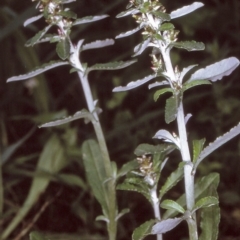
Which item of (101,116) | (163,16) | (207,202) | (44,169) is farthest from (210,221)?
(101,116)

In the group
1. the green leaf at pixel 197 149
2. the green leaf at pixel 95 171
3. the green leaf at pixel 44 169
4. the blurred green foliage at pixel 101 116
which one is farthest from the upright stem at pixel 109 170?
the green leaf at pixel 44 169

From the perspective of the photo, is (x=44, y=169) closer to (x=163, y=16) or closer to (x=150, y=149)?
(x=150, y=149)

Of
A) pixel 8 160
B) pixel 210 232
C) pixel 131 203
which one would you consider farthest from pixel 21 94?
pixel 210 232

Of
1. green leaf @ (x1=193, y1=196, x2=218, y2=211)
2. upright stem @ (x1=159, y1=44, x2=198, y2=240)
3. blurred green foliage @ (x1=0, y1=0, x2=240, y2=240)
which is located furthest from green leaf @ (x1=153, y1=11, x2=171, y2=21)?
blurred green foliage @ (x1=0, y1=0, x2=240, y2=240)

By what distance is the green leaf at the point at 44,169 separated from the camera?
1.94m

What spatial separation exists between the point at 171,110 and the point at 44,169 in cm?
114

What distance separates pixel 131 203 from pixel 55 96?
2.60 ft

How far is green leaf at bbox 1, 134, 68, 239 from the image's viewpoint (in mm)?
1939

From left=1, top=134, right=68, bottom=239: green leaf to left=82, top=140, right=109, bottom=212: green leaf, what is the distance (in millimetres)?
428

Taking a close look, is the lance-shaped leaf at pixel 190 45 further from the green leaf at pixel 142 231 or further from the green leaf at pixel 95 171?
the green leaf at pixel 95 171

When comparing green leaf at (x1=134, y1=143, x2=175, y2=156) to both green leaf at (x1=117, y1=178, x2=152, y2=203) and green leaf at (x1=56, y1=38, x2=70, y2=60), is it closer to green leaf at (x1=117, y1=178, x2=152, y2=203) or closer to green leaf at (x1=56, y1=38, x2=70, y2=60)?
green leaf at (x1=117, y1=178, x2=152, y2=203)

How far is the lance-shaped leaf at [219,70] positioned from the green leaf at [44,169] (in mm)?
1076

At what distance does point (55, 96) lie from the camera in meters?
2.60

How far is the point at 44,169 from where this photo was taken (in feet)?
6.68
